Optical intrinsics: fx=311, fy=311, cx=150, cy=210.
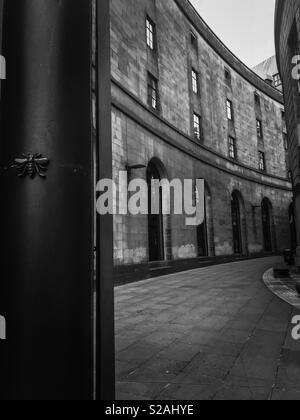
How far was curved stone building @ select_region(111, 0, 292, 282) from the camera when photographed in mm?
11875

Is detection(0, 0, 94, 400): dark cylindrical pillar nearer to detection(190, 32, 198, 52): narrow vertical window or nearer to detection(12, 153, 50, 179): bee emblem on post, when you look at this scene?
detection(12, 153, 50, 179): bee emblem on post

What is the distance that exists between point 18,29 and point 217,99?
69.3ft

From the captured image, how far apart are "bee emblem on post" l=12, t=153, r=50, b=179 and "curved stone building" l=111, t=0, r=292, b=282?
29.4ft

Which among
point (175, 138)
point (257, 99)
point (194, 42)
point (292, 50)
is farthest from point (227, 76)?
point (292, 50)

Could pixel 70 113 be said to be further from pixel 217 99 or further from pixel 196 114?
pixel 217 99

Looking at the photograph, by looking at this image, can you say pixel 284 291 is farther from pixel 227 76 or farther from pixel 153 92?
pixel 227 76

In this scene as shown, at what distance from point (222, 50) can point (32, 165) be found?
2399cm

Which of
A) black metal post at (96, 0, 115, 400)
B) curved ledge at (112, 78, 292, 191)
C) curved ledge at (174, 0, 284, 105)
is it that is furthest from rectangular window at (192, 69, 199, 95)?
black metal post at (96, 0, 115, 400)

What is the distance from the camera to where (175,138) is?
50.5 feet

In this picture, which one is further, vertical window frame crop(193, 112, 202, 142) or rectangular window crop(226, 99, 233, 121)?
rectangular window crop(226, 99, 233, 121)

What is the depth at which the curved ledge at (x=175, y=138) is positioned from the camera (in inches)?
453
